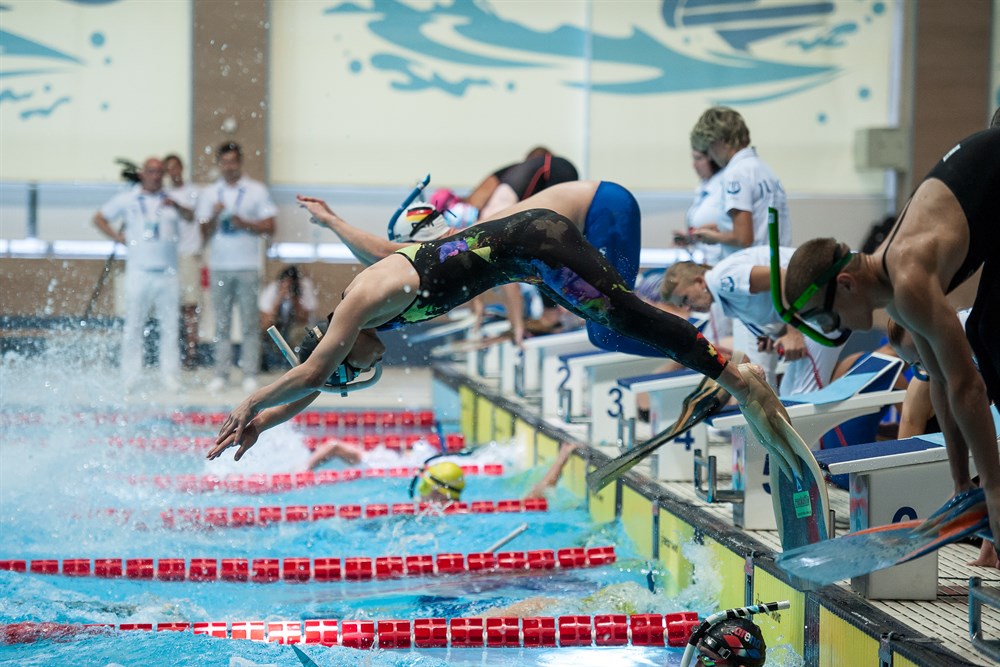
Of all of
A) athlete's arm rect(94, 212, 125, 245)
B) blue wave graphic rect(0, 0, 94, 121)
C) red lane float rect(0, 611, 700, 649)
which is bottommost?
red lane float rect(0, 611, 700, 649)

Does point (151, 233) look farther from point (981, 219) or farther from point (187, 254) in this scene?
point (981, 219)

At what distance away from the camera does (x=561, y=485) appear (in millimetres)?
6195

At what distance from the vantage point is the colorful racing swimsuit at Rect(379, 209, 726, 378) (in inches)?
137

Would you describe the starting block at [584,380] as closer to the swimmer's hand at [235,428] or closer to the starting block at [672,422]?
the starting block at [672,422]

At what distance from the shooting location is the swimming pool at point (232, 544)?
3.57 m

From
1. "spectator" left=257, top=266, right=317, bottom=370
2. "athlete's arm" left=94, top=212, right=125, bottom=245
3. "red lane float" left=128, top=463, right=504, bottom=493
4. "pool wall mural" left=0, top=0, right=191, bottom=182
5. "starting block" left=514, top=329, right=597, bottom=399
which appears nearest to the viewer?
"red lane float" left=128, top=463, right=504, bottom=493

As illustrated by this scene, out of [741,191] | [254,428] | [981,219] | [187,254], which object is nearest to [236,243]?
[187,254]

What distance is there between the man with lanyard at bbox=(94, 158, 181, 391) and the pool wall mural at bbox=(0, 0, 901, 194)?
3.43 meters

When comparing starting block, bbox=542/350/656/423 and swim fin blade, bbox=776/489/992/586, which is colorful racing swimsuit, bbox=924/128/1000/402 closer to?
swim fin blade, bbox=776/489/992/586

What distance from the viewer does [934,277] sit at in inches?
100

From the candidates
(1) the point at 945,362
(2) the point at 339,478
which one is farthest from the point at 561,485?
(1) the point at 945,362

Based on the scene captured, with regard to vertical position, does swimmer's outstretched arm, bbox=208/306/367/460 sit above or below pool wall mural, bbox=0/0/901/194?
below

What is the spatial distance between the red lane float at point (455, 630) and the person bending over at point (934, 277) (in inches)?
54.0

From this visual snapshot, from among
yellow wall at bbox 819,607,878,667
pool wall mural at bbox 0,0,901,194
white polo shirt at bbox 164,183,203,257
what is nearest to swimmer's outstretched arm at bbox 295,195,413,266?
yellow wall at bbox 819,607,878,667
